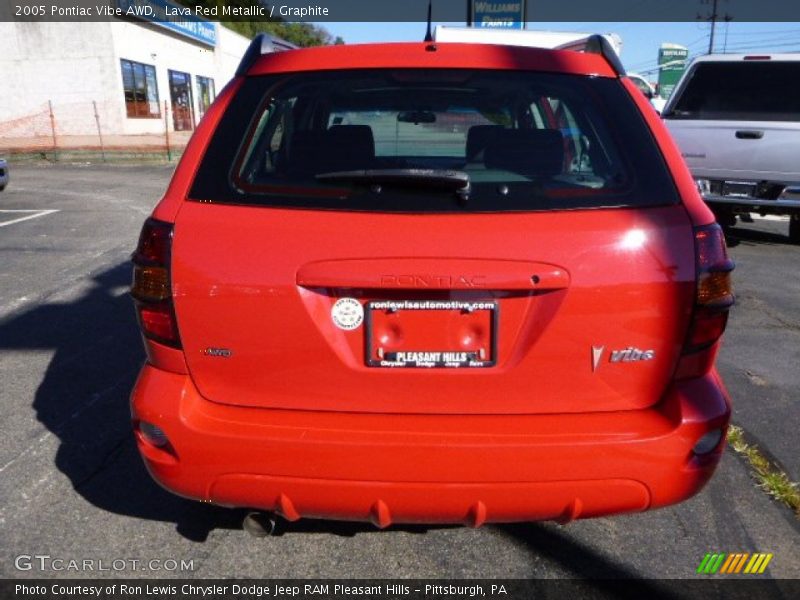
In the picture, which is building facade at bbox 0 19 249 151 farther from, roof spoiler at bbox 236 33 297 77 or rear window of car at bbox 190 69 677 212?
rear window of car at bbox 190 69 677 212

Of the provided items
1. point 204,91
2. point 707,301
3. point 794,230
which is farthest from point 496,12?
point 707,301

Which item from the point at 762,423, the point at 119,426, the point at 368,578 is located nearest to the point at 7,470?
the point at 119,426

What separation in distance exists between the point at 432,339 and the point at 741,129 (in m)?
6.95

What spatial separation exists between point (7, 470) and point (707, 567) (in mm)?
2943

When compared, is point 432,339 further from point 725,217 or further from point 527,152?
point 725,217

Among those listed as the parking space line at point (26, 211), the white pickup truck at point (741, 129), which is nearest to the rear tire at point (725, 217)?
the white pickup truck at point (741, 129)

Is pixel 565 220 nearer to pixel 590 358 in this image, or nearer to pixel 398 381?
pixel 590 358

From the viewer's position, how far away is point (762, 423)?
3625mm

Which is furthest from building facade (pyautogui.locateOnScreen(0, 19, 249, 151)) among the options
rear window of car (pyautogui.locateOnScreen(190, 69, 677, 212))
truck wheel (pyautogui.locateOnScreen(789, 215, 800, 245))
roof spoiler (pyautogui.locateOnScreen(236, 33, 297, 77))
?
rear window of car (pyautogui.locateOnScreen(190, 69, 677, 212))

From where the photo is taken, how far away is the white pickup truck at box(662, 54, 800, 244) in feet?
24.6

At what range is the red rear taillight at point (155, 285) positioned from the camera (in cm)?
209

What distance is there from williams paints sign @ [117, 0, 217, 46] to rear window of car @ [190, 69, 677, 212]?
2699 centimetres

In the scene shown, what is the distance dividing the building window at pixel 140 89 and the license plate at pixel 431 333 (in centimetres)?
2729

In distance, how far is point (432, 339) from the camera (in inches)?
80.4
